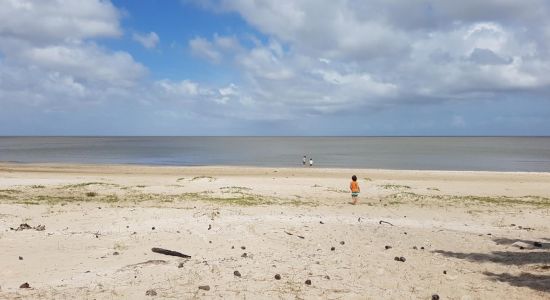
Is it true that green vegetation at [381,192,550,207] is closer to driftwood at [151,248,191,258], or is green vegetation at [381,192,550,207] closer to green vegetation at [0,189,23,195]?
driftwood at [151,248,191,258]

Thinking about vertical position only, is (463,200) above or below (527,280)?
above

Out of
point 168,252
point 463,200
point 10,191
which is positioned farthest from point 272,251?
point 10,191

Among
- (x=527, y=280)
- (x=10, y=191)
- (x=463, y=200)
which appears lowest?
(x=527, y=280)

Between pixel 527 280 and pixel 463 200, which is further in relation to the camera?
pixel 463 200

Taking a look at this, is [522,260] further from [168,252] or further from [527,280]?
[168,252]

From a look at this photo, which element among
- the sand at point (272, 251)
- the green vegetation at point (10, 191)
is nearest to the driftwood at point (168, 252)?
the sand at point (272, 251)

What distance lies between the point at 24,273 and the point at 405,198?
19492mm

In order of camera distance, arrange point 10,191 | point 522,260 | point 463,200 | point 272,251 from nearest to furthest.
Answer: point 522,260
point 272,251
point 463,200
point 10,191

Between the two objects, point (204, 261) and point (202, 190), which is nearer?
point (204, 261)

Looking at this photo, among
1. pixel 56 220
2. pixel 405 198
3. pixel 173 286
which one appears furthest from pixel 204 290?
pixel 405 198

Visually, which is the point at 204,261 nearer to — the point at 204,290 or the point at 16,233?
the point at 204,290

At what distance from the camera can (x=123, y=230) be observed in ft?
43.8

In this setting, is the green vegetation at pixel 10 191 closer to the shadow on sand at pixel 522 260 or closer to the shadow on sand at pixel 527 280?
the shadow on sand at pixel 522 260

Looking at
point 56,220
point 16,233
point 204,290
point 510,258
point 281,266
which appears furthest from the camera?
point 56,220
